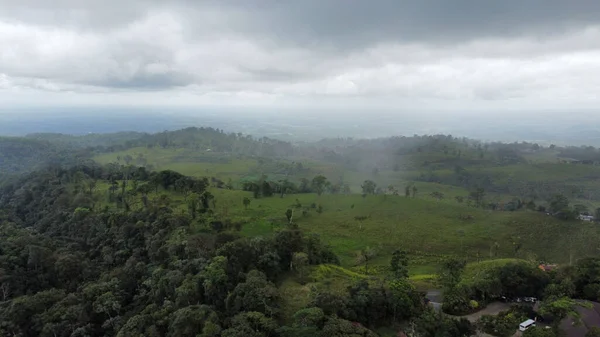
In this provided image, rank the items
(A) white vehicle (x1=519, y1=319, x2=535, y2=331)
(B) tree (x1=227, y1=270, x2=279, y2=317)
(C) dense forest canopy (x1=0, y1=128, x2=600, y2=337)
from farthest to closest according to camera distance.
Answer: (B) tree (x1=227, y1=270, x2=279, y2=317), (C) dense forest canopy (x1=0, y1=128, x2=600, y2=337), (A) white vehicle (x1=519, y1=319, x2=535, y2=331)

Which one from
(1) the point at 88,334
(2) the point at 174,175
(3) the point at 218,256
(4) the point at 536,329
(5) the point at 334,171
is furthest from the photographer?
(5) the point at 334,171

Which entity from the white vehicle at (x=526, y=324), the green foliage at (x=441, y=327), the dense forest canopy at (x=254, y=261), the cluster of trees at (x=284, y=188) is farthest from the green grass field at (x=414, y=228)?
the green foliage at (x=441, y=327)

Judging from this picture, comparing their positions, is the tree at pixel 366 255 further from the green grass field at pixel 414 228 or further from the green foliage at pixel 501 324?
the green foliage at pixel 501 324

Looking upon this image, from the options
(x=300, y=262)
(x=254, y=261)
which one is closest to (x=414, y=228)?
(x=300, y=262)

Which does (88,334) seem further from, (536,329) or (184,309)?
(536,329)

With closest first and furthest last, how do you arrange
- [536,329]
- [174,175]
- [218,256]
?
[536,329] → [218,256] → [174,175]

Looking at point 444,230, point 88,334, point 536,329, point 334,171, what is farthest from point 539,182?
point 88,334

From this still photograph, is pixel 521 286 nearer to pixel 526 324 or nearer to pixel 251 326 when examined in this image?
pixel 526 324

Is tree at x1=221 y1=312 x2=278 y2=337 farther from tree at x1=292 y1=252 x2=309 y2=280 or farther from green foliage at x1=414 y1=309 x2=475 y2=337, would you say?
green foliage at x1=414 y1=309 x2=475 y2=337

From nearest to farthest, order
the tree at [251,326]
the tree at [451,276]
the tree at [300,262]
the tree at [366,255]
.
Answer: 1. the tree at [251,326]
2. the tree at [451,276]
3. the tree at [300,262]
4. the tree at [366,255]

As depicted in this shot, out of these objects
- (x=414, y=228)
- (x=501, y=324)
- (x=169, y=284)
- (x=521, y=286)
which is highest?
(x=521, y=286)

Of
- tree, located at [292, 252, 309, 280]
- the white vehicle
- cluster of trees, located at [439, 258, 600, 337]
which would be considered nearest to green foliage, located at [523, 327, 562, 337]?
the white vehicle
